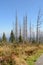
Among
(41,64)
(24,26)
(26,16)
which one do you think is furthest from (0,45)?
(24,26)

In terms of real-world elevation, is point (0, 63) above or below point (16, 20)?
below

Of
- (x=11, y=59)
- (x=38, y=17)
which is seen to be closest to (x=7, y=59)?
(x=11, y=59)

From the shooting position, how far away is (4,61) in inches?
485

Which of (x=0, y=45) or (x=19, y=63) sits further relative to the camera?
(x=0, y=45)

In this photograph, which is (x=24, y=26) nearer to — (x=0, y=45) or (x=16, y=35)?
(x=16, y=35)

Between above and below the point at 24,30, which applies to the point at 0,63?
below

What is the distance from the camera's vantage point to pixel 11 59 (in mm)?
12859

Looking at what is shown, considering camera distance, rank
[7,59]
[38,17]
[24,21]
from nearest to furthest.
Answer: [7,59] → [38,17] → [24,21]

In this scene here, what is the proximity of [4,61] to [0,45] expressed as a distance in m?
8.32

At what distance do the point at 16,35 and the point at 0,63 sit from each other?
60914 millimetres

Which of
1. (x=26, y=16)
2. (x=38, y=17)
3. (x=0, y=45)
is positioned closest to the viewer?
(x=0, y=45)

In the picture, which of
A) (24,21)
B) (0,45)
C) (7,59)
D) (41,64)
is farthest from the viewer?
(24,21)

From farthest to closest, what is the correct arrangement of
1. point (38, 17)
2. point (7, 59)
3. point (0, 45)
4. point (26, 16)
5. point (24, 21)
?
point (24, 21)
point (26, 16)
point (38, 17)
point (0, 45)
point (7, 59)

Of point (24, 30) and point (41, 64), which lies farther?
point (24, 30)
